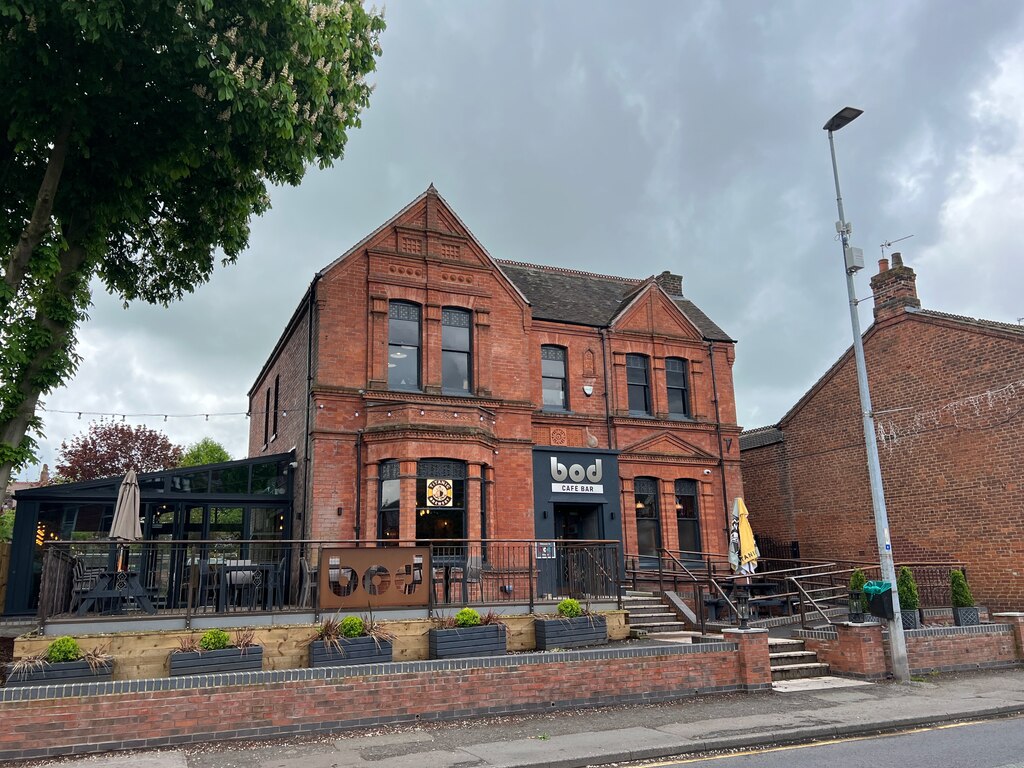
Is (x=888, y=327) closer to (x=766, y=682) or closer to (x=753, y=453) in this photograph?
(x=753, y=453)

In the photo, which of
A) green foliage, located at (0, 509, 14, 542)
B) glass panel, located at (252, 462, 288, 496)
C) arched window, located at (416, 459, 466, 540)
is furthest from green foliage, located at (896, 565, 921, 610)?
green foliage, located at (0, 509, 14, 542)

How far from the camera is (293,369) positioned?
20.2 metres

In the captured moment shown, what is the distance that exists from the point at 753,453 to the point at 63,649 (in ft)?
74.2

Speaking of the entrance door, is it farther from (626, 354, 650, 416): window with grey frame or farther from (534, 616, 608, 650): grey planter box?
(534, 616, 608, 650): grey planter box

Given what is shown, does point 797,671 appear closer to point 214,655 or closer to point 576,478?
point 576,478

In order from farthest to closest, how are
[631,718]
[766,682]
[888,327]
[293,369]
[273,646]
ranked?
[888,327] → [293,369] → [766,682] → [273,646] → [631,718]

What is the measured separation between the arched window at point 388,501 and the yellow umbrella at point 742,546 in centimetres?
871

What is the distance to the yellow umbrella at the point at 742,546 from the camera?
61.0ft

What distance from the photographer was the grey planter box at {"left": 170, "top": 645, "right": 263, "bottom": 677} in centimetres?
981

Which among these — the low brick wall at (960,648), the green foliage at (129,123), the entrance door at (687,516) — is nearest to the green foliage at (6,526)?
the green foliage at (129,123)

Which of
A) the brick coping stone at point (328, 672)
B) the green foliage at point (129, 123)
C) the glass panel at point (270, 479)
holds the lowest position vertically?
the brick coping stone at point (328, 672)

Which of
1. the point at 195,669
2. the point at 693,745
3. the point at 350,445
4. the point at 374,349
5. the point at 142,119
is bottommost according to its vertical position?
the point at 693,745

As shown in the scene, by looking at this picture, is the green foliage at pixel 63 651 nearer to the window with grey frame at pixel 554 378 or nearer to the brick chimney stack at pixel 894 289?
the window with grey frame at pixel 554 378

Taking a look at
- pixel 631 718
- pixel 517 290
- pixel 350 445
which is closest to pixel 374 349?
pixel 350 445
